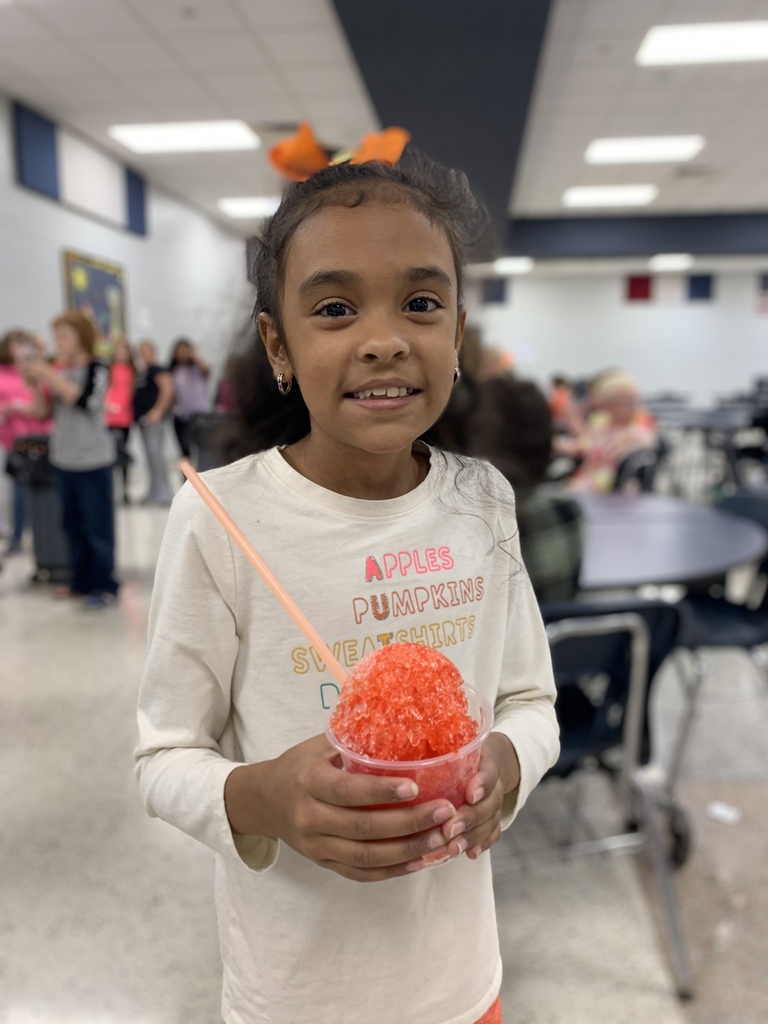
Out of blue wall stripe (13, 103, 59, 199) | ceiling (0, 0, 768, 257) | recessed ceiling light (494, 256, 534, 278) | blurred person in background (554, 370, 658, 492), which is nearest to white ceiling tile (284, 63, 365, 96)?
ceiling (0, 0, 768, 257)

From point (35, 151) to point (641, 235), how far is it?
7.81 m

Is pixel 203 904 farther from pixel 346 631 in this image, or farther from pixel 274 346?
pixel 274 346

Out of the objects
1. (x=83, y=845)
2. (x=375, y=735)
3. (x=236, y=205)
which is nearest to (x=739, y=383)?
(x=236, y=205)

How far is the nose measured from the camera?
0.53 meters

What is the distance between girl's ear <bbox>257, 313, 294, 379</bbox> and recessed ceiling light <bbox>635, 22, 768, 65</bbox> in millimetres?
5414

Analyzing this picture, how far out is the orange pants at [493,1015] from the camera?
715 mm

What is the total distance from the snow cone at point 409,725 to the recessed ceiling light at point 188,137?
7.21 m

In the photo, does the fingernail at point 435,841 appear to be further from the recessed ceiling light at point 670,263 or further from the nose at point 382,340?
the recessed ceiling light at point 670,263

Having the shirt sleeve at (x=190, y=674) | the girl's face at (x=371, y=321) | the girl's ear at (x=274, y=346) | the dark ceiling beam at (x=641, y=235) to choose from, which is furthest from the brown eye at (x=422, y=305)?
the dark ceiling beam at (x=641, y=235)

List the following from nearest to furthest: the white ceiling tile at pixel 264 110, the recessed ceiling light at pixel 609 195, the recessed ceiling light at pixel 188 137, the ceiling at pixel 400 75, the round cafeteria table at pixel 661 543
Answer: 1. the round cafeteria table at pixel 661 543
2. the ceiling at pixel 400 75
3. the white ceiling tile at pixel 264 110
4. the recessed ceiling light at pixel 188 137
5. the recessed ceiling light at pixel 609 195

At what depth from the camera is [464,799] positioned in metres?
0.50

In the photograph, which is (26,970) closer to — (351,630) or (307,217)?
(351,630)

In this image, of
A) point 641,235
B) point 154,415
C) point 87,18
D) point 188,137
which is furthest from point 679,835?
point 641,235

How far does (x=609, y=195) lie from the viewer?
9633mm
